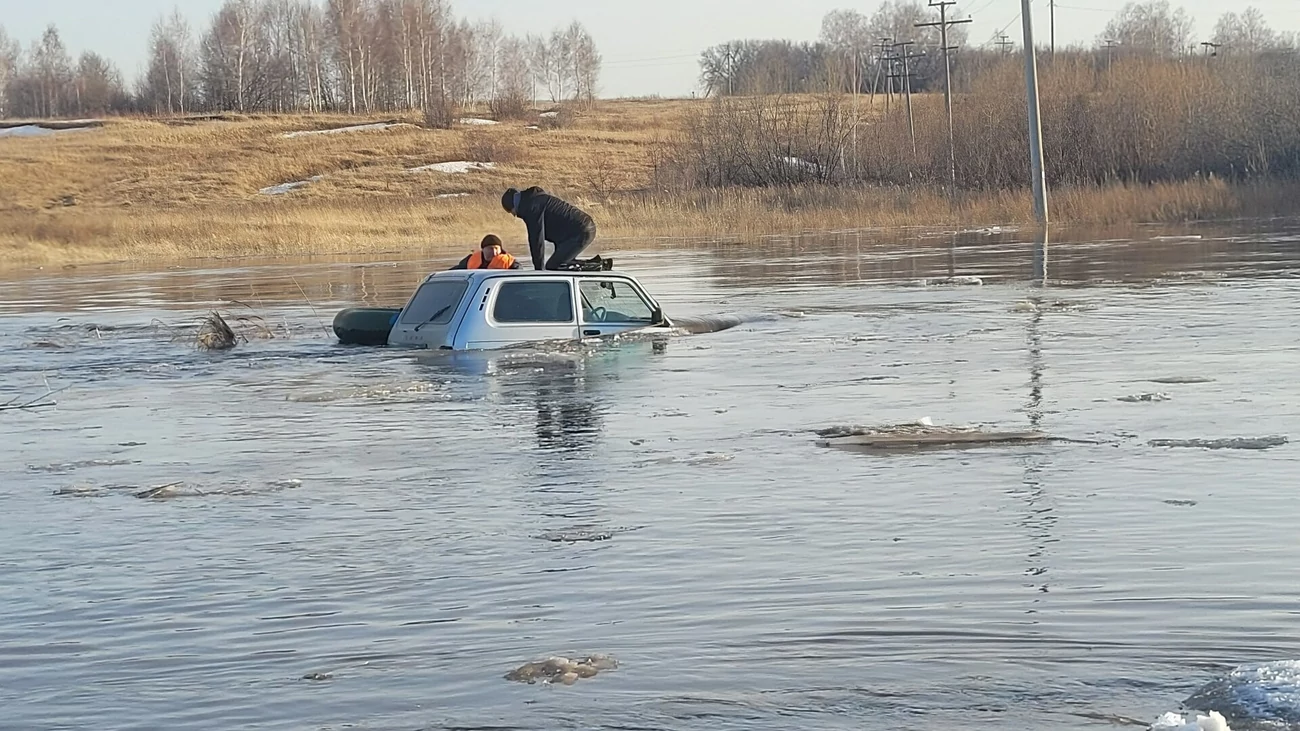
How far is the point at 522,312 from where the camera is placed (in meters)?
18.0

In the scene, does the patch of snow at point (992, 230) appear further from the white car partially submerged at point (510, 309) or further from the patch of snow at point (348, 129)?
the patch of snow at point (348, 129)

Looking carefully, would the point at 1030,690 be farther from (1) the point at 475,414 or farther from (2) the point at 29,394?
(2) the point at 29,394

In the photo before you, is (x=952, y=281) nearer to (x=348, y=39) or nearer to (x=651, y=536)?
(x=651, y=536)

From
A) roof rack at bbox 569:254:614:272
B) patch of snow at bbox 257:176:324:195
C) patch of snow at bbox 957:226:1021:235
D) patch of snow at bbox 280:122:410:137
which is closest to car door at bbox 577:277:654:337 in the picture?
roof rack at bbox 569:254:614:272

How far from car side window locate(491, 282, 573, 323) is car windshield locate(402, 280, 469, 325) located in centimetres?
43

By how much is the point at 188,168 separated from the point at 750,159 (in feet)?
130

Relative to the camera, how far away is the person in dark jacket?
20344 mm

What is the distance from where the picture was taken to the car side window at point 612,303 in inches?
726

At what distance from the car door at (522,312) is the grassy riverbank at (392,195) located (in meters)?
30.9

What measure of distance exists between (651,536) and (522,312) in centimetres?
894

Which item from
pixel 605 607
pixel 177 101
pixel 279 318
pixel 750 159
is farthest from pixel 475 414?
pixel 177 101

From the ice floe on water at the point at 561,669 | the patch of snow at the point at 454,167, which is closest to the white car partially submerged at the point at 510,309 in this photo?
the ice floe on water at the point at 561,669

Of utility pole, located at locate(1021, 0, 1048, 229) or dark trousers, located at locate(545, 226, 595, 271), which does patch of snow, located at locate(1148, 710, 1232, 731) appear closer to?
dark trousers, located at locate(545, 226, 595, 271)

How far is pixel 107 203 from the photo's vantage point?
284 feet
